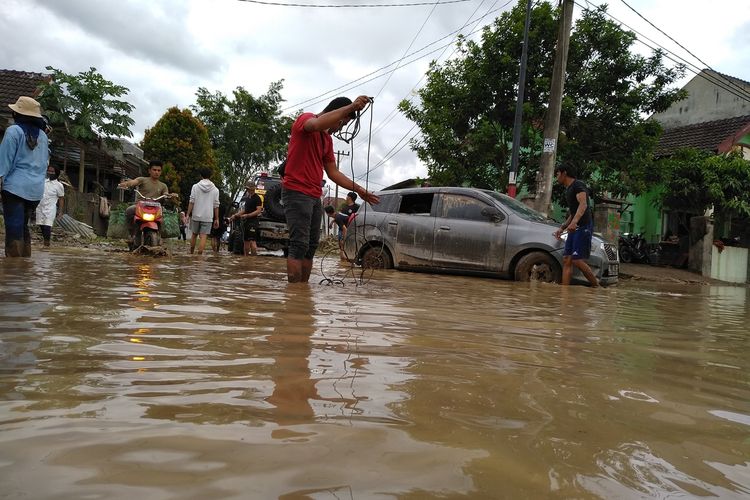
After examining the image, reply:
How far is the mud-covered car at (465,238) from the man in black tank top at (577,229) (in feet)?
1.31

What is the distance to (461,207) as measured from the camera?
823cm

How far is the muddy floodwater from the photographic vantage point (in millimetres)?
1039

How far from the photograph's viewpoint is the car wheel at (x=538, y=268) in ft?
24.5

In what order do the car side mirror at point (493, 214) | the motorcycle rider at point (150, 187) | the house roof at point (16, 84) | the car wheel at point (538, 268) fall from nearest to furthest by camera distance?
1. the car wheel at point (538, 268)
2. the car side mirror at point (493, 214)
3. the motorcycle rider at point (150, 187)
4. the house roof at point (16, 84)

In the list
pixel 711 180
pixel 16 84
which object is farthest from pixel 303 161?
pixel 16 84

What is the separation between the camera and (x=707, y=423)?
60.2 inches

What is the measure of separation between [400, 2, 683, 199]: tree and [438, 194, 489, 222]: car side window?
241 inches

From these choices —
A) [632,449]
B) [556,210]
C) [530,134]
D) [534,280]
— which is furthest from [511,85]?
[632,449]

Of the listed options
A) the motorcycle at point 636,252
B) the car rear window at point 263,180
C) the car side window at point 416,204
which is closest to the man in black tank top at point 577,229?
the car side window at point 416,204

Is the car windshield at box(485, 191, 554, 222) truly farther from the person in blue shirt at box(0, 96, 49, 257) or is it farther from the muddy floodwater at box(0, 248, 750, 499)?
the person in blue shirt at box(0, 96, 49, 257)

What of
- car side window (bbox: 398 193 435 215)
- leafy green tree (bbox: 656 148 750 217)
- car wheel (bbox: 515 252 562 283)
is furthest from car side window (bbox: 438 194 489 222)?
leafy green tree (bbox: 656 148 750 217)

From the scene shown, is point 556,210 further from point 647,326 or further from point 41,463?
point 41,463

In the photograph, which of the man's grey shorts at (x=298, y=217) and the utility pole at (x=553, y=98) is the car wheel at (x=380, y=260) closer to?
the man's grey shorts at (x=298, y=217)

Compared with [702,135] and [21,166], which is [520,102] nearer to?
[21,166]
